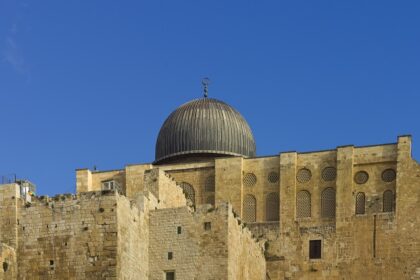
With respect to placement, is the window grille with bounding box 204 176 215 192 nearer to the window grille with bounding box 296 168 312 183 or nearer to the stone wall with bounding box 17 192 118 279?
the window grille with bounding box 296 168 312 183

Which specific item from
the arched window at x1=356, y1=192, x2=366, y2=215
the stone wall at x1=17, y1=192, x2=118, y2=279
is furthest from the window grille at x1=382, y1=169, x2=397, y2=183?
the stone wall at x1=17, y1=192, x2=118, y2=279

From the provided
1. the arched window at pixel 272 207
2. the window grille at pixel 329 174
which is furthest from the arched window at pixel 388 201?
the arched window at pixel 272 207

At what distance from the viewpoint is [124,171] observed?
2341 inches

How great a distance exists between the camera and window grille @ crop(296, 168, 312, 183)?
5753 centimetres

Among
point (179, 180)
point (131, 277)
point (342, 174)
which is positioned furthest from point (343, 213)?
point (131, 277)

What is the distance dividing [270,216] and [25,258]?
57.3 feet

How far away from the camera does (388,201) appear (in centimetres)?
5609

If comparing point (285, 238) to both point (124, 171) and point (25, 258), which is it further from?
point (25, 258)

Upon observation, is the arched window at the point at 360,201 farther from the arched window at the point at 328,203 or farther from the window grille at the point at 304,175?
the window grille at the point at 304,175

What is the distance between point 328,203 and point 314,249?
2.78 meters

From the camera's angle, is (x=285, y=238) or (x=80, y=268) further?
(x=285, y=238)

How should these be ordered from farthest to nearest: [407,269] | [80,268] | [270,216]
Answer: [270,216] → [407,269] → [80,268]

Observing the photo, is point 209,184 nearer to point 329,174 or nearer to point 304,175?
point 304,175

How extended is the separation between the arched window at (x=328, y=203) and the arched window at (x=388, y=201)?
2.84m
